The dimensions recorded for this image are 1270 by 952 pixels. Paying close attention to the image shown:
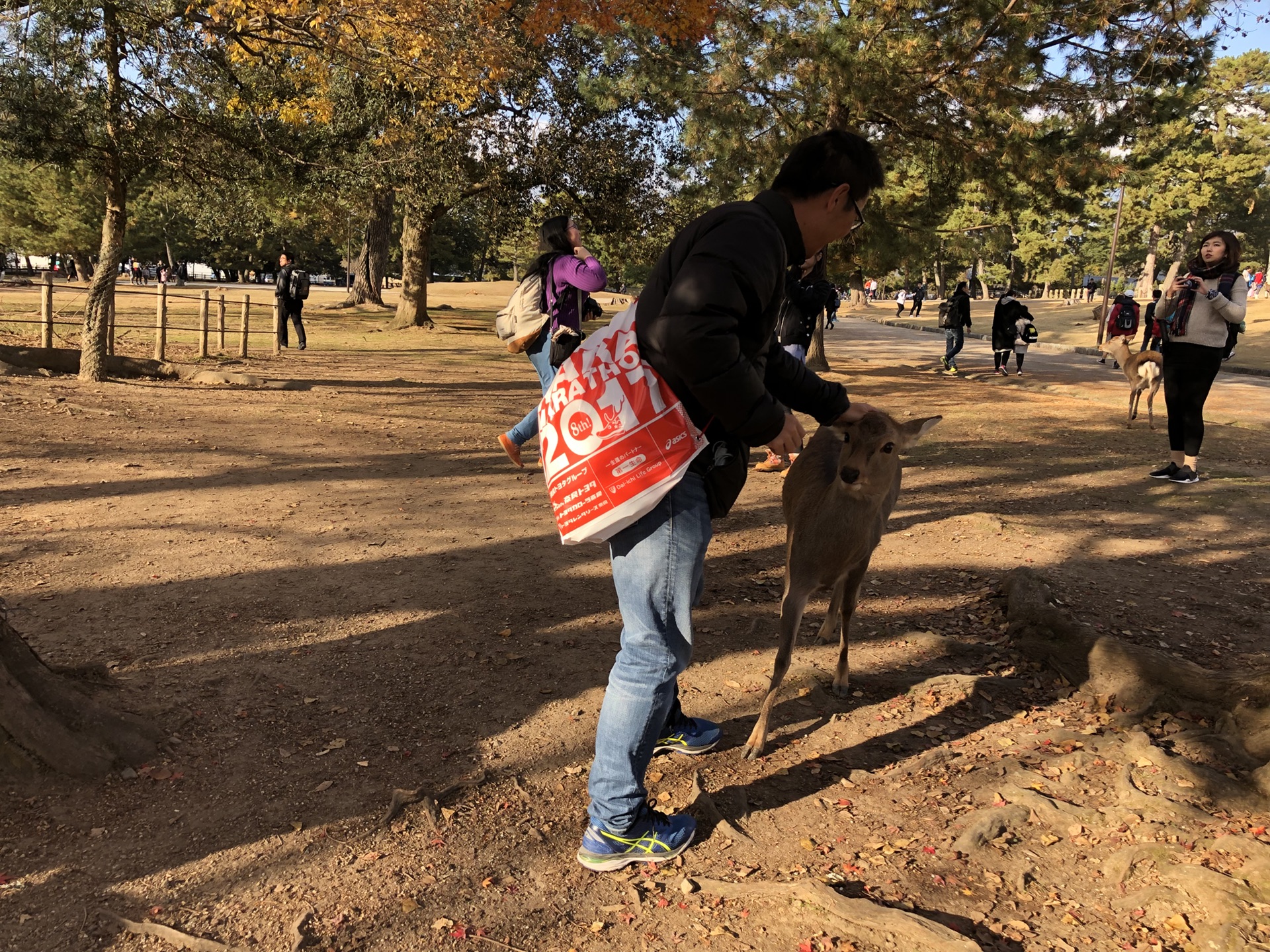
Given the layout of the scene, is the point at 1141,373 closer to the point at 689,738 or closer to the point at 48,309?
the point at 689,738

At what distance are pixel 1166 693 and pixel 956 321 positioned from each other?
679 inches

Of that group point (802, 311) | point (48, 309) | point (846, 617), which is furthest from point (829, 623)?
point (48, 309)

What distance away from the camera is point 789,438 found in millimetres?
2482

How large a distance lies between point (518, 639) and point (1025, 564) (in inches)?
137

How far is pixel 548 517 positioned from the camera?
6.61 m

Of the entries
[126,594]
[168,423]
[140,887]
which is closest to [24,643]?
[140,887]

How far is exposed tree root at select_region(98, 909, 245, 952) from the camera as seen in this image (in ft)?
7.59

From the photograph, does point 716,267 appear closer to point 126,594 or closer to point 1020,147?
point 126,594

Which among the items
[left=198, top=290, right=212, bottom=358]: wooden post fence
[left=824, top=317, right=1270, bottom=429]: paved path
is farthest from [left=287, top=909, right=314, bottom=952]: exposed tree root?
[left=198, top=290, right=212, bottom=358]: wooden post fence

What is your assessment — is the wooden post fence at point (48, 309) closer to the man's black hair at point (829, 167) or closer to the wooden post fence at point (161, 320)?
the wooden post fence at point (161, 320)

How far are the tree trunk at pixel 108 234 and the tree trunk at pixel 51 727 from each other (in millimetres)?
9642

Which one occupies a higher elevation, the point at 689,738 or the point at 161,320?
Answer: the point at 161,320

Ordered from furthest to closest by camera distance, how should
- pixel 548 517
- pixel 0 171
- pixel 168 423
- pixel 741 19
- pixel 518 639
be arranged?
pixel 0 171
pixel 741 19
pixel 168 423
pixel 548 517
pixel 518 639

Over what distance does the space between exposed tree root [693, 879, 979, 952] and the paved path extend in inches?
479
